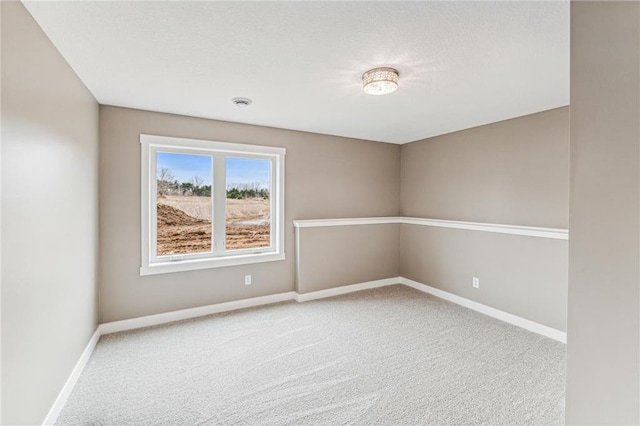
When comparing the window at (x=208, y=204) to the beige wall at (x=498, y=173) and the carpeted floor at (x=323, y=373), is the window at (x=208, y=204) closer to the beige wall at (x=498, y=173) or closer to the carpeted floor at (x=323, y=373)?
the carpeted floor at (x=323, y=373)

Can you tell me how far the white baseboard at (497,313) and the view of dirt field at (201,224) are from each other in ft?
7.85

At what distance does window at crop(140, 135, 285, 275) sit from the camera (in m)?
3.37

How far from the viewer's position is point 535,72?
2252 mm

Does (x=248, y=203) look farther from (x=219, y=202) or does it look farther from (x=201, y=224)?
(x=201, y=224)

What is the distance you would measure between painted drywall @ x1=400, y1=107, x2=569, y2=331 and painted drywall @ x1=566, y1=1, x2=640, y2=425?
2.75m

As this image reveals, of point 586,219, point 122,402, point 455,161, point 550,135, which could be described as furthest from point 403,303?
point 586,219

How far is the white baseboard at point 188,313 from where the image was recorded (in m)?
3.14

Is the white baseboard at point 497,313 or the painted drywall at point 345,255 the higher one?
the painted drywall at point 345,255

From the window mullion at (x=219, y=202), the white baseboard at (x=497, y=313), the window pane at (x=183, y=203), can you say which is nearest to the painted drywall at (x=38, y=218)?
the window pane at (x=183, y=203)

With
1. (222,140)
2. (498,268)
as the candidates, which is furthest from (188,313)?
(498,268)

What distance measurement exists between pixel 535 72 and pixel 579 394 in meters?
2.26

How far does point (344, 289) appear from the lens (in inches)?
174

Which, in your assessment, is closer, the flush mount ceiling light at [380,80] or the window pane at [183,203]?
the flush mount ceiling light at [380,80]

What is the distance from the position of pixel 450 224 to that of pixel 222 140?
3.13 metres
